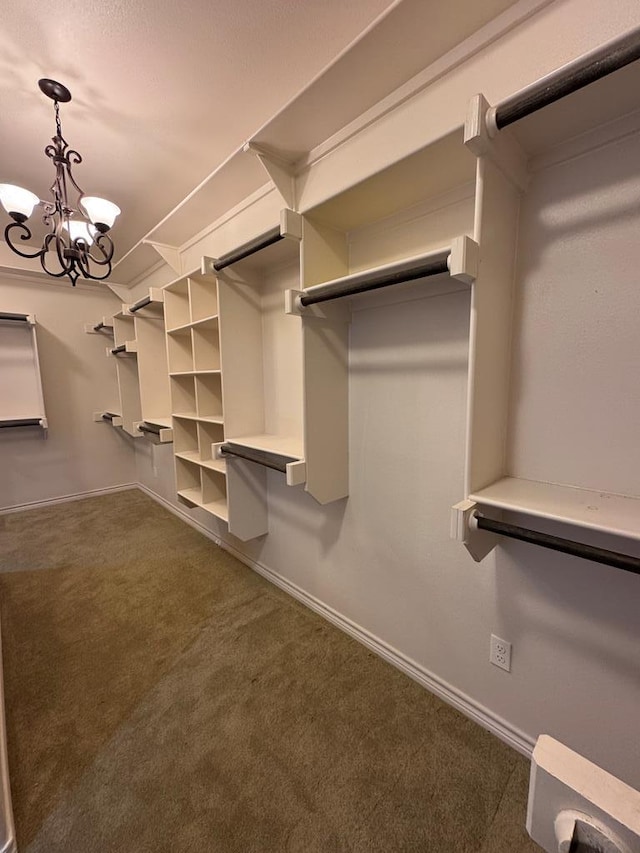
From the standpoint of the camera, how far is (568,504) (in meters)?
1.04

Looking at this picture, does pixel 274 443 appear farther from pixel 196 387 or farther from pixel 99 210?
pixel 99 210

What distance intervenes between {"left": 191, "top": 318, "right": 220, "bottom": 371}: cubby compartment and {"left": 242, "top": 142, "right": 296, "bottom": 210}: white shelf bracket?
0.95m

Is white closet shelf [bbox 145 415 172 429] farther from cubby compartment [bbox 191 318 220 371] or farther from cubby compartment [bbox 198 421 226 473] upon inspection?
cubby compartment [bbox 191 318 220 371]

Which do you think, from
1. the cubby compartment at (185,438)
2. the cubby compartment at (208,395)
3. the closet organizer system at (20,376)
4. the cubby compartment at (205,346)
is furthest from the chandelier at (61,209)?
the closet organizer system at (20,376)

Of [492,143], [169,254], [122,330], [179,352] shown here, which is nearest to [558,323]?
[492,143]

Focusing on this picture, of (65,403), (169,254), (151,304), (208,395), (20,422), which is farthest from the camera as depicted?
(65,403)

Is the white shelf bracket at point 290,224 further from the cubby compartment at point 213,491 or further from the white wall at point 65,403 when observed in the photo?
the white wall at point 65,403

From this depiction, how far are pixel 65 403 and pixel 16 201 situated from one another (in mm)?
3041

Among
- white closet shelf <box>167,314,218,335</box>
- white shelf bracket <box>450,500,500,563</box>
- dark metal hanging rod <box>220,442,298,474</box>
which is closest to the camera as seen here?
white shelf bracket <box>450,500,500,563</box>

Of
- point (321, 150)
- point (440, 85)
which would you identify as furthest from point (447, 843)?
point (321, 150)

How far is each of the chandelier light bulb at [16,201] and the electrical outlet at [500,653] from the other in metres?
2.65

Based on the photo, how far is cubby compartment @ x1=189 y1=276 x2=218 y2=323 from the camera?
2.34 m

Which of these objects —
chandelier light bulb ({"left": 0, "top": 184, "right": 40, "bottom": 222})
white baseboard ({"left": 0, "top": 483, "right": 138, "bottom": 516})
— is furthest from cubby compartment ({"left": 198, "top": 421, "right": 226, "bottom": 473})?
white baseboard ({"left": 0, "top": 483, "right": 138, "bottom": 516})

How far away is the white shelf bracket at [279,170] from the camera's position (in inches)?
61.2
